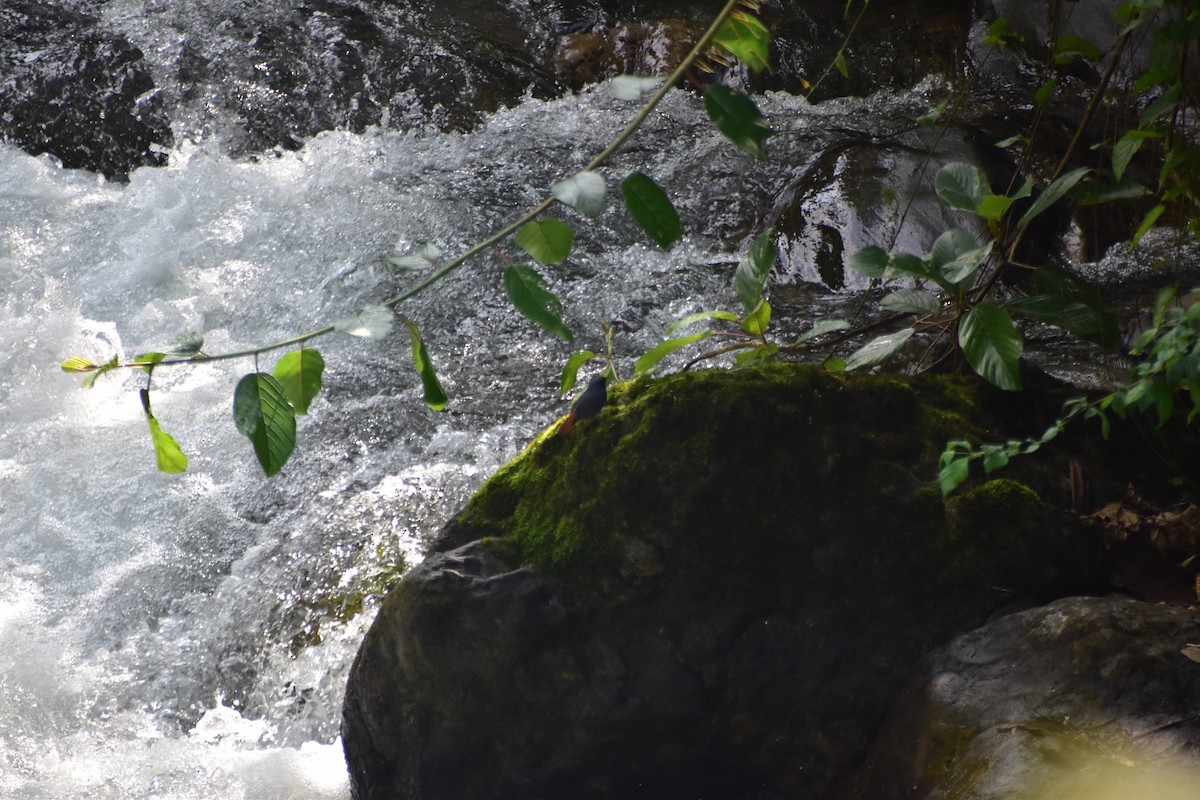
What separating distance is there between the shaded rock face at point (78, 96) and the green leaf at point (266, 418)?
18.2 ft

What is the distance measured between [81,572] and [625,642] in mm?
2199

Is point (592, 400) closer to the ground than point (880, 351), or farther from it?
closer to the ground

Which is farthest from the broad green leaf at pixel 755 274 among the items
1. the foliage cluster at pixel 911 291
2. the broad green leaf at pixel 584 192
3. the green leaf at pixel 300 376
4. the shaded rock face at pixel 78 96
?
the shaded rock face at pixel 78 96

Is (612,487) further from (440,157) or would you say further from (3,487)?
(440,157)

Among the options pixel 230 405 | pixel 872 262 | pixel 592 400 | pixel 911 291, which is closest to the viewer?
pixel 872 262

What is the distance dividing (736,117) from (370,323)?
465mm

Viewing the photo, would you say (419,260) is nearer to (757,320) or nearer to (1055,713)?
(757,320)

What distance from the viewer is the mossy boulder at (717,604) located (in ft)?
7.40

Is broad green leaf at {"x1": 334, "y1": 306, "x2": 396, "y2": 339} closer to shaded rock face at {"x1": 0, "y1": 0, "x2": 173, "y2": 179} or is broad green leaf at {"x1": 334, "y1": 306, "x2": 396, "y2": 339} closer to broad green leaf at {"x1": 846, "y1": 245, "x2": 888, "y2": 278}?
broad green leaf at {"x1": 846, "y1": 245, "x2": 888, "y2": 278}

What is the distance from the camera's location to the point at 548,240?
47.6 inches

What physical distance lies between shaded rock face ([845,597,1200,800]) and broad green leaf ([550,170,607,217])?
1307 millimetres

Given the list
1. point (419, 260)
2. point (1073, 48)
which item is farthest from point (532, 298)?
point (1073, 48)

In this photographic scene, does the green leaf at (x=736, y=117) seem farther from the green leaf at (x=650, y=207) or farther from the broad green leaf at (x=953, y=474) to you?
the broad green leaf at (x=953, y=474)

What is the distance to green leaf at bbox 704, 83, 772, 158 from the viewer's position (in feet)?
3.71
